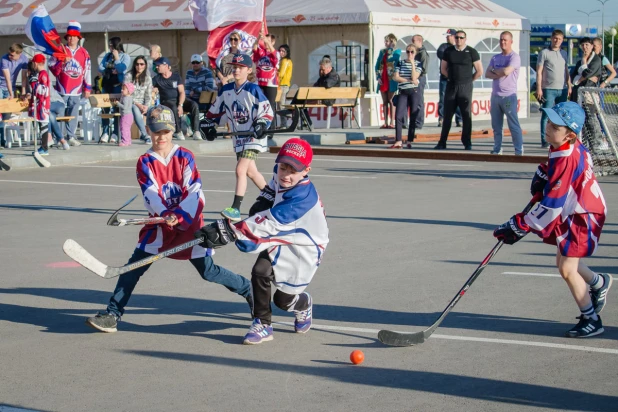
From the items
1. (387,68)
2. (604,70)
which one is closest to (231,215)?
(604,70)

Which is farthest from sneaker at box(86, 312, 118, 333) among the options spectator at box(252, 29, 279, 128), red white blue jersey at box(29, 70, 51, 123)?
spectator at box(252, 29, 279, 128)

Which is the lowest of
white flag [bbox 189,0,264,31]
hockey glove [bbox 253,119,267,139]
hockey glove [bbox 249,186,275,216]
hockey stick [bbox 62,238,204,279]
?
hockey stick [bbox 62,238,204,279]

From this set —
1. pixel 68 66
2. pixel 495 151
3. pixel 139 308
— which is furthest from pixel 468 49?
pixel 139 308

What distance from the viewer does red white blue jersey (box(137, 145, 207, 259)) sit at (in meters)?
6.39

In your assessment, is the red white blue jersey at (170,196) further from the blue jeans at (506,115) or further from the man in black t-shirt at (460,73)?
the man in black t-shirt at (460,73)

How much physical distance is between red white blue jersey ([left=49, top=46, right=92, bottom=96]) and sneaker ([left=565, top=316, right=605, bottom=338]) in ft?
48.0

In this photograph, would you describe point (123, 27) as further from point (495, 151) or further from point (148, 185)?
point (148, 185)

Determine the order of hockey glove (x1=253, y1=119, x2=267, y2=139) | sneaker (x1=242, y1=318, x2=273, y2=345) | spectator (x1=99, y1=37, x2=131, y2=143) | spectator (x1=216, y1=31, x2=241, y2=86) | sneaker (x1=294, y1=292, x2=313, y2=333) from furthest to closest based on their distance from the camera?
1. spectator (x1=99, y1=37, x2=131, y2=143)
2. spectator (x1=216, y1=31, x2=241, y2=86)
3. hockey glove (x1=253, y1=119, x2=267, y2=139)
4. sneaker (x1=294, y1=292, x2=313, y2=333)
5. sneaker (x1=242, y1=318, x2=273, y2=345)

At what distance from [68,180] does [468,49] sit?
25.5 ft

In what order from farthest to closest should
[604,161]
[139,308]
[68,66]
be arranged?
[68,66]
[604,161]
[139,308]

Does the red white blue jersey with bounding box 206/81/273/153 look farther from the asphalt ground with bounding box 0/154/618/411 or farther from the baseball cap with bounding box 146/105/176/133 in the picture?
the baseball cap with bounding box 146/105/176/133

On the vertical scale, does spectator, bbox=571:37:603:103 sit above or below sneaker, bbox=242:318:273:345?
above

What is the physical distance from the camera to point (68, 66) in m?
18.9

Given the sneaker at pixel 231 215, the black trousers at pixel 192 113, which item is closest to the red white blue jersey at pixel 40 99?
the black trousers at pixel 192 113
